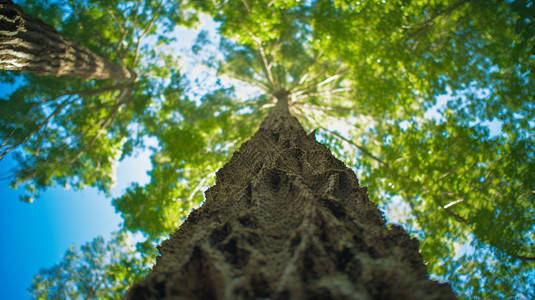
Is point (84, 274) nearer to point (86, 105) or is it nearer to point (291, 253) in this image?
point (86, 105)

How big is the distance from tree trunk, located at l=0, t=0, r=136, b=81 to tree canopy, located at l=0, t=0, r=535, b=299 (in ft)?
A: 10.0

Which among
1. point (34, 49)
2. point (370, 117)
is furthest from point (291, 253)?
point (370, 117)

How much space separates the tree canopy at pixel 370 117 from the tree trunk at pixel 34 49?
305 centimetres

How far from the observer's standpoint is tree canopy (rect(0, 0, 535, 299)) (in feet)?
19.8

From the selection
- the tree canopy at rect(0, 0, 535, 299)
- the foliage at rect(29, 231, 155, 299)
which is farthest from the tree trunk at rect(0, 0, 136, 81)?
the foliage at rect(29, 231, 155, 299)

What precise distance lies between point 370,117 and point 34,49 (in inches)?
384

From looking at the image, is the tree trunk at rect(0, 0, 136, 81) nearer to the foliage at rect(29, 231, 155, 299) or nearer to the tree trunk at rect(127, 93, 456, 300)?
the tree trunk at rect(127, 93, 456, 300)

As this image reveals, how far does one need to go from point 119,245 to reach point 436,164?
37.2ft

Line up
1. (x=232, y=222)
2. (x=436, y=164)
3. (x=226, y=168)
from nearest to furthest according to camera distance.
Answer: (x=232, y=222) → (x=226, y=168) → (x=436, y=164)

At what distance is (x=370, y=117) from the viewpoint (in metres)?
10.5

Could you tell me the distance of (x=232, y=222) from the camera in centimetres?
164

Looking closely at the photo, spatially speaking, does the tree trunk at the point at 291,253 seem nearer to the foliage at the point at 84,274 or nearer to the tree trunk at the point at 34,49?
the tree trunk at the point at 34,49

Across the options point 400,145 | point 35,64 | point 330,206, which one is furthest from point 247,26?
point 330,206

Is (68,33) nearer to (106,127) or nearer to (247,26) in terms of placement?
(106,127)
